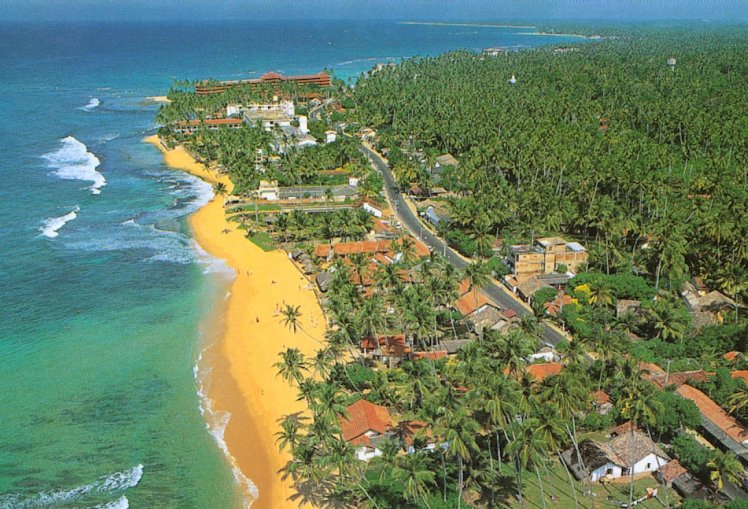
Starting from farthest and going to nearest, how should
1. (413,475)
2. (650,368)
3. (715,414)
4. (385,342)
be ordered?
(385,342)
(650,368)
(715,414)
(413,475)

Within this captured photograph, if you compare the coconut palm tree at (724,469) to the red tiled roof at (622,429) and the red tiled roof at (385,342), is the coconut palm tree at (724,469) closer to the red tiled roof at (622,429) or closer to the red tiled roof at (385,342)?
the red tiled roof at (622,429)

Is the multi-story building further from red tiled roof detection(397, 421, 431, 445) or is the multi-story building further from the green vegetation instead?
red tiled roof detection(397, 421, 431, 445)

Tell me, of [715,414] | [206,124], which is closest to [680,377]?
[715,414]

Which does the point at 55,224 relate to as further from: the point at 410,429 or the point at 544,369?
the point at 544,369

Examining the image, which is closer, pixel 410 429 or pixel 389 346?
pixel 410 429

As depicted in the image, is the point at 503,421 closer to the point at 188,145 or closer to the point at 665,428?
the point at 665,428

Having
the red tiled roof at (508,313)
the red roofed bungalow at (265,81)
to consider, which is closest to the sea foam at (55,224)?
the red tiled roof at (508,313)

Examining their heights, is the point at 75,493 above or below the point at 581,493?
below
